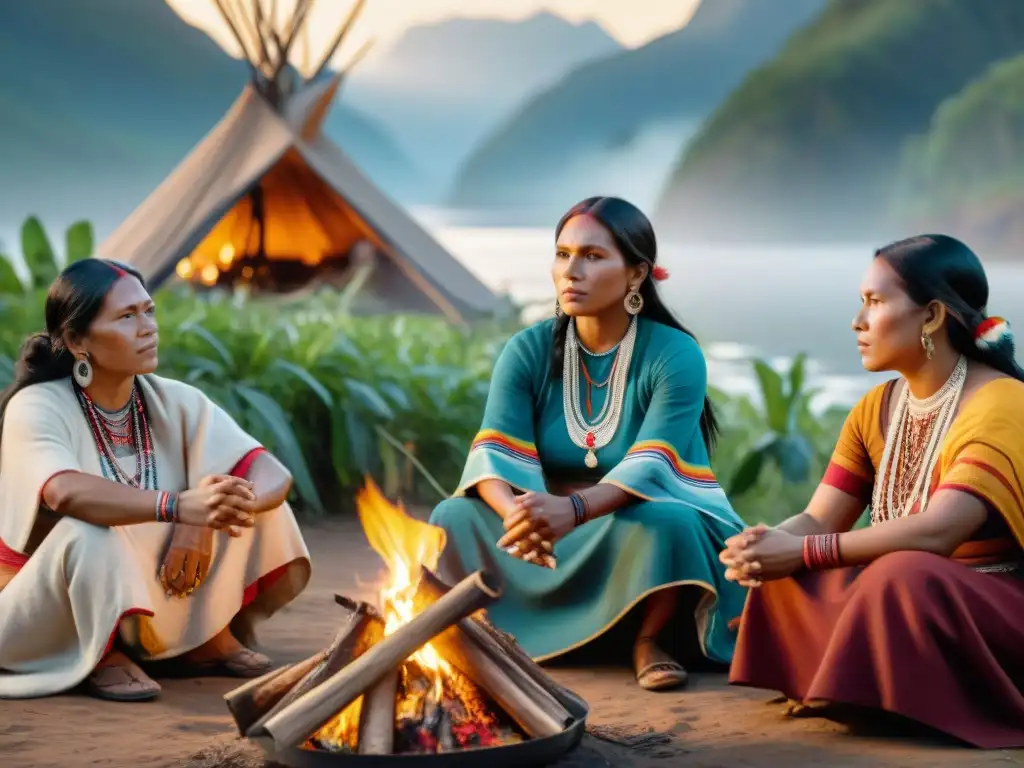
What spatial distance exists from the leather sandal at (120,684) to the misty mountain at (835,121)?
684 centimetres

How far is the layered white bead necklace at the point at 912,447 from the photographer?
2.99 meters

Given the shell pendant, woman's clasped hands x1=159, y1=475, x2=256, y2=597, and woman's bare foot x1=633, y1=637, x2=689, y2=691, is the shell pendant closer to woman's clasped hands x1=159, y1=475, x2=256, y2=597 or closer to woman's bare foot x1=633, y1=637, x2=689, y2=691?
woman's bare foot x1=633, y1=637, x2=689, y2=691

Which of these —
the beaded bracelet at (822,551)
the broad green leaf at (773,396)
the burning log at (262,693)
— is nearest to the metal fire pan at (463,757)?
the burning log at (262,693)

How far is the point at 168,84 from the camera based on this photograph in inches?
601

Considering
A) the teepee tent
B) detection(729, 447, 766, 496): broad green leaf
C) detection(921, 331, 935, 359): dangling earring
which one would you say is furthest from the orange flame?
the teepee tent

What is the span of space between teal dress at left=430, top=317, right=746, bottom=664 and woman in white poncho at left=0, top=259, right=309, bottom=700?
556 millimetres

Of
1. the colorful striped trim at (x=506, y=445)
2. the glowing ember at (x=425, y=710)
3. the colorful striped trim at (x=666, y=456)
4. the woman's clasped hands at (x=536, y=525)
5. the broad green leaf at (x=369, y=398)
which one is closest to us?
the glowing ember at (x=425, y=710)

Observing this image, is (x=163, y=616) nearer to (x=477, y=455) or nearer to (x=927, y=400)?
(x=477, y=455)

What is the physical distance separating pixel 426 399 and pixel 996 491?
12.7 feet

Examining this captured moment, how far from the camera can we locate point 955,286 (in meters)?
2.96

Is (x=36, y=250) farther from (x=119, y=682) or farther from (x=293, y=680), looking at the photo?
(x=293, y=680)

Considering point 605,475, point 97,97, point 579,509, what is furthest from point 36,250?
point 97,97

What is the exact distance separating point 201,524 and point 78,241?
3.88 metres

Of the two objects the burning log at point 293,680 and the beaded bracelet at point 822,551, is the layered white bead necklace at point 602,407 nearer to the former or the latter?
the beaded bracelet at point 822,551
